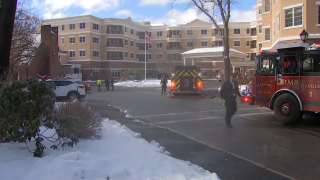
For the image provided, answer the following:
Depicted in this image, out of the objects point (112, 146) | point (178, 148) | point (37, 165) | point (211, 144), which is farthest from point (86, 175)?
point (211, 144)

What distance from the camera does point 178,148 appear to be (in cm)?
685

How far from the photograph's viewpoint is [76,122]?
533 cm

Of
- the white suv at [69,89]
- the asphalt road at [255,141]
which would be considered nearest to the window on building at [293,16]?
the asphalt road at [255,141]

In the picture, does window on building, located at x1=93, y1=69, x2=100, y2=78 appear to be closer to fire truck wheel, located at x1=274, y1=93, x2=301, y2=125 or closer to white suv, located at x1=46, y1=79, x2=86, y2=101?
white suv, located at x1=46, y1=79, x2=86, y2=101

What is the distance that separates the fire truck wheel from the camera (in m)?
9.45

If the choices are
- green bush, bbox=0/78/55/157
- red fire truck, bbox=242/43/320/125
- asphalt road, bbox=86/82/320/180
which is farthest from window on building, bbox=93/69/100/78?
green bush, bbox=0/78/55/157

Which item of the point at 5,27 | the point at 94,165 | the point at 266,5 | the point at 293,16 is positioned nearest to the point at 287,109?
the point at 94,165

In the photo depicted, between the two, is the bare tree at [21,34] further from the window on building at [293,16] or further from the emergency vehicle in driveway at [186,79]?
the window on building at [293,16]

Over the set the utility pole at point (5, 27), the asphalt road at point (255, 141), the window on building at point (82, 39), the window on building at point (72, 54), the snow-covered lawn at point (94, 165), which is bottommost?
the asphalt road at point (255, 141)

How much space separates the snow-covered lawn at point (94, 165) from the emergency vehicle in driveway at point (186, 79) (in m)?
16.0

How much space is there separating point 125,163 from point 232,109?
5.54 meters

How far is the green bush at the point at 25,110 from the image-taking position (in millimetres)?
4777

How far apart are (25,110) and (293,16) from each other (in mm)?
22409

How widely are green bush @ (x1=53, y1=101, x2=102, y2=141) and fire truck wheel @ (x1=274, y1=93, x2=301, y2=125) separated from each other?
6360 millimetres
